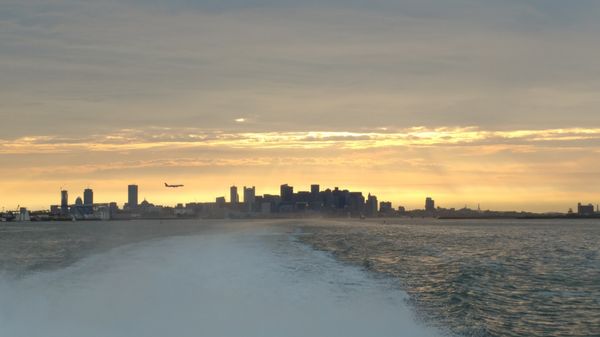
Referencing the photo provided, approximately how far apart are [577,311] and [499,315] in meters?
3.44

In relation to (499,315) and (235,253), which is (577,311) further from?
(235,253)

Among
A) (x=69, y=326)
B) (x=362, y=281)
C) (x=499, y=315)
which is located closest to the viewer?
(x=69, y=326)

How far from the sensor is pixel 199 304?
71.3 feet

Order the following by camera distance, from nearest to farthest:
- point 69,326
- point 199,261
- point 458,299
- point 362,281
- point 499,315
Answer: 1. point 69,326
2. point 499,315
3. point 458,299
4. point 362,281
5. point 199,261

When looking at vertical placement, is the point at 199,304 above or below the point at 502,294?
above

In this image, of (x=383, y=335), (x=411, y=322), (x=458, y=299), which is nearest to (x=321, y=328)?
(x=383, y=335)

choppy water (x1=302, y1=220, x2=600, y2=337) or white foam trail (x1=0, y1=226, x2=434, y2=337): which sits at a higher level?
white foam trail (x1=0, y1=226, x2=434, y2=337)

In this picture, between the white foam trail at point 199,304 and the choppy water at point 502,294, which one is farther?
the choppy water at point 502,294

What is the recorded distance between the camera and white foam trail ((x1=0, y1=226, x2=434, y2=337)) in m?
18.4

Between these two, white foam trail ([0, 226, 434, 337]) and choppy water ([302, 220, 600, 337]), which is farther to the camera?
choppy water ([302, 220, 600, 337])

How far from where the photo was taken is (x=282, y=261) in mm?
38906

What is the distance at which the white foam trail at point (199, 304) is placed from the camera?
60.3 feet

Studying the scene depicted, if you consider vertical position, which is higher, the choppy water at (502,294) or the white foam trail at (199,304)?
the white foam trail at (199,304)

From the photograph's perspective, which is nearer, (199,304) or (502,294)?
(199,304)
